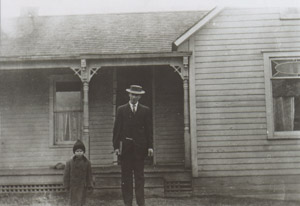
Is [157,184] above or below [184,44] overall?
below

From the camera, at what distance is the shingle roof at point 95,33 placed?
11586 mm

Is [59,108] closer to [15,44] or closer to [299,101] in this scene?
[15,44]

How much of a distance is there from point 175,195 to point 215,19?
13.4 ft

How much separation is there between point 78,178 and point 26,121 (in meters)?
5.14

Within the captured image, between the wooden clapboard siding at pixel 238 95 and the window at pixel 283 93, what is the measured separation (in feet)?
0.56

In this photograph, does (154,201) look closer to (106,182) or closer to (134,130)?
(106,182)

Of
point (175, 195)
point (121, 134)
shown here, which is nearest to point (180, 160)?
point (175, 195)

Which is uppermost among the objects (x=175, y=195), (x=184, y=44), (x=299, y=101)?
(x=184, y=44)

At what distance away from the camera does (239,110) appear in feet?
30.6

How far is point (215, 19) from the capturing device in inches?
374

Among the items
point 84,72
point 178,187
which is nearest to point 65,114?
point 84,72

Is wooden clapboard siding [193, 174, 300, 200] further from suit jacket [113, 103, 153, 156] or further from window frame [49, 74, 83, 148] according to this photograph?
window frame [49, 74, 83, 148]

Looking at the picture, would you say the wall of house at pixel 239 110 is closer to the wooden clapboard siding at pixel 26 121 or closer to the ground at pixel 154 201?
the ground at pixel 154 201

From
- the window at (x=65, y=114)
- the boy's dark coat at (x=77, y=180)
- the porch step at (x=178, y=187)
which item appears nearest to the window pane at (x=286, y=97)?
the porch step at (x=178, y=187)
